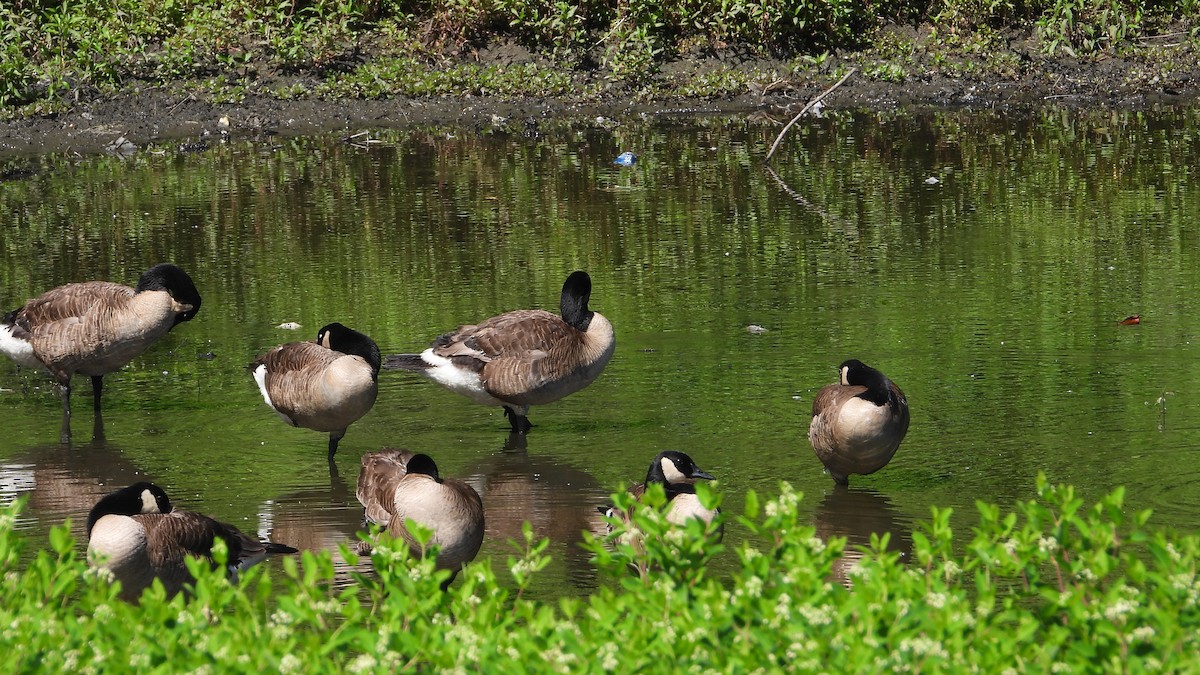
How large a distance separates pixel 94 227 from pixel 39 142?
17.5 feet

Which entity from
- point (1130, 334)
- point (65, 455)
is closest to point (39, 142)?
point (65, 455)

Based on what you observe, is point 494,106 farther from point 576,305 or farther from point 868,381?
point 868,381

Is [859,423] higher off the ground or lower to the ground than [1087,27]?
lower

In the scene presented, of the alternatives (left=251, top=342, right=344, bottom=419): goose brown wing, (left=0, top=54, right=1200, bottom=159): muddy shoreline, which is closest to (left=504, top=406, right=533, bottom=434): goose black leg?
(left=251, top=342, right=344, bottom=419): goose brown wing

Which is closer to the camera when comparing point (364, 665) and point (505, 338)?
point (364, 665)

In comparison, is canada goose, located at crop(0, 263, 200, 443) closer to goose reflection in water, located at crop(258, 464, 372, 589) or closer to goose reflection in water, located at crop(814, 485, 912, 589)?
goose reflection in water, located at crop(258, 464, 372, 589)

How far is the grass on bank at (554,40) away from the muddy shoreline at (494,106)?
24 cm

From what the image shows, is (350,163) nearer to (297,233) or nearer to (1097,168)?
(297,233)

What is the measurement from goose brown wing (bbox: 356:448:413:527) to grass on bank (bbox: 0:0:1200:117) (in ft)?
52.6

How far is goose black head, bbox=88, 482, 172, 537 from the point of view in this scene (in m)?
7.27

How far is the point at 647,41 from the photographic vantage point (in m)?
24.8

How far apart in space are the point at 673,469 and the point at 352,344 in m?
2.36

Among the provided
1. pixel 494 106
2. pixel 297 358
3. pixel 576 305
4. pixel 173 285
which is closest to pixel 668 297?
pixel 576 305

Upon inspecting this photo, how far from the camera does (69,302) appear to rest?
10867mm
